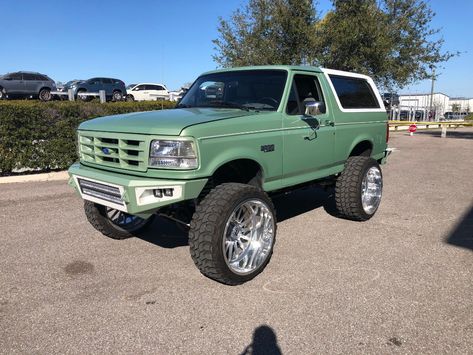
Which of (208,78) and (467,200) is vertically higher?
(208,78)

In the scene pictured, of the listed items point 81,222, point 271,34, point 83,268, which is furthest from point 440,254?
point 271,34

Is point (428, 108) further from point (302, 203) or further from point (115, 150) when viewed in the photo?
point (115, 150)

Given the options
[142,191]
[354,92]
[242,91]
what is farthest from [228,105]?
[354,92]

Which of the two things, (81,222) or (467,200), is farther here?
(467,200)

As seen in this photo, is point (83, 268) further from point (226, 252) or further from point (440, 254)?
point (440, 254)

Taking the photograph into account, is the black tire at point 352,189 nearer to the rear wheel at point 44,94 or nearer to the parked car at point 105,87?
the rear wheel at point 44,94

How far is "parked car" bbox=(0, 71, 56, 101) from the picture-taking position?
20.6 metres

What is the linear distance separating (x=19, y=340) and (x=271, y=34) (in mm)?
15597

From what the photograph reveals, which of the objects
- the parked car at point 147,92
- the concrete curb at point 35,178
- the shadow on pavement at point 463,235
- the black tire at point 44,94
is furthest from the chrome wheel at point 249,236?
the parked car at point 147,92

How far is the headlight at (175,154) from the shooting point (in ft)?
11.7

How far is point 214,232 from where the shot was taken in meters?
3.57

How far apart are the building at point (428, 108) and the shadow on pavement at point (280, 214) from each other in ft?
101

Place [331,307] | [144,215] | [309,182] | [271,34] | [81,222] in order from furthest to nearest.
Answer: [271,34] → [81,222] → [309,182] → [144,215] → [331,307]

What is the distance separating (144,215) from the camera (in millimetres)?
3770
